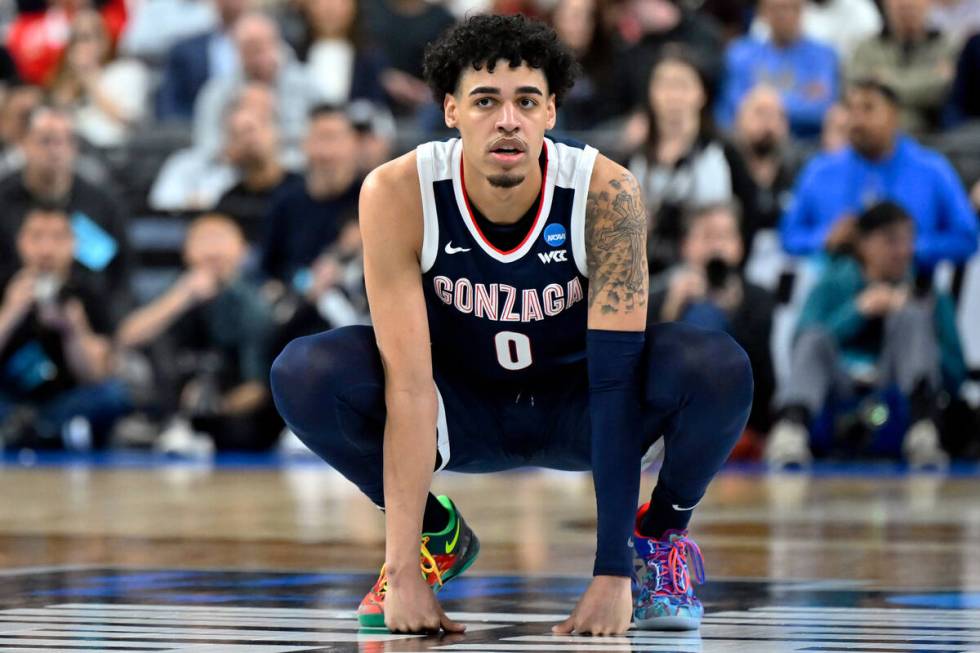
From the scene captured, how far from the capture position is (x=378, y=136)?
1195 cm

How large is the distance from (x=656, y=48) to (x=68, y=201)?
13.1ft

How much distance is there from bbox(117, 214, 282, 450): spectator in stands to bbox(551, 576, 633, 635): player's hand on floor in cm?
753

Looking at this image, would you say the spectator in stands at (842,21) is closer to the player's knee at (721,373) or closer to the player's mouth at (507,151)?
→ the player's knee at (721,373)

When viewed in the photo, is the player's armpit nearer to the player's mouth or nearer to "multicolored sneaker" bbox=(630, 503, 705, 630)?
the player's mouth

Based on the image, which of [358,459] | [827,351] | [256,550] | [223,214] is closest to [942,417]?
[827,351]

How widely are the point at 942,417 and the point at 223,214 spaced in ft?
15.3

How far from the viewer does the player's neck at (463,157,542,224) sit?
4438 millimetres

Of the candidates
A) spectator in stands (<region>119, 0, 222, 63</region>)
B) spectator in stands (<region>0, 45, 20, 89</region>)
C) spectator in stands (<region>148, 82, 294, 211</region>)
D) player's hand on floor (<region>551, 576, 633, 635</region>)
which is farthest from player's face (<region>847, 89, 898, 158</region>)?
player's hand on floor (<region>551, 576, 633, 635</region>)

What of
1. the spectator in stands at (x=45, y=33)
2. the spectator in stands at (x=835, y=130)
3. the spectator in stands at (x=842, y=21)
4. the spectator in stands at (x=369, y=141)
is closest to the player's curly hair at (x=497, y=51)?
the spectator in stands at (x=835, y=130)

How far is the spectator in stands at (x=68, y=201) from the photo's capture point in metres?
12.0

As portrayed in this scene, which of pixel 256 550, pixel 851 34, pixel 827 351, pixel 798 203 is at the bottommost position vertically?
pixel 256 550

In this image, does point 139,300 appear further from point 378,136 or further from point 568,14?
point 568,14

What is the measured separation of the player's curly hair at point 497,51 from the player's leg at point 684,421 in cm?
67

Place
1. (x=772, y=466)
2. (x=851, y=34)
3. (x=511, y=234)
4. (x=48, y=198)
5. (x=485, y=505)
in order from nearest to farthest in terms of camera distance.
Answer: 1. (x=511, y=234)
2. (x=485, y=505)
3. (x=772, y=466)
4. (x=48, y=198)
5. (x=851, y=34)
